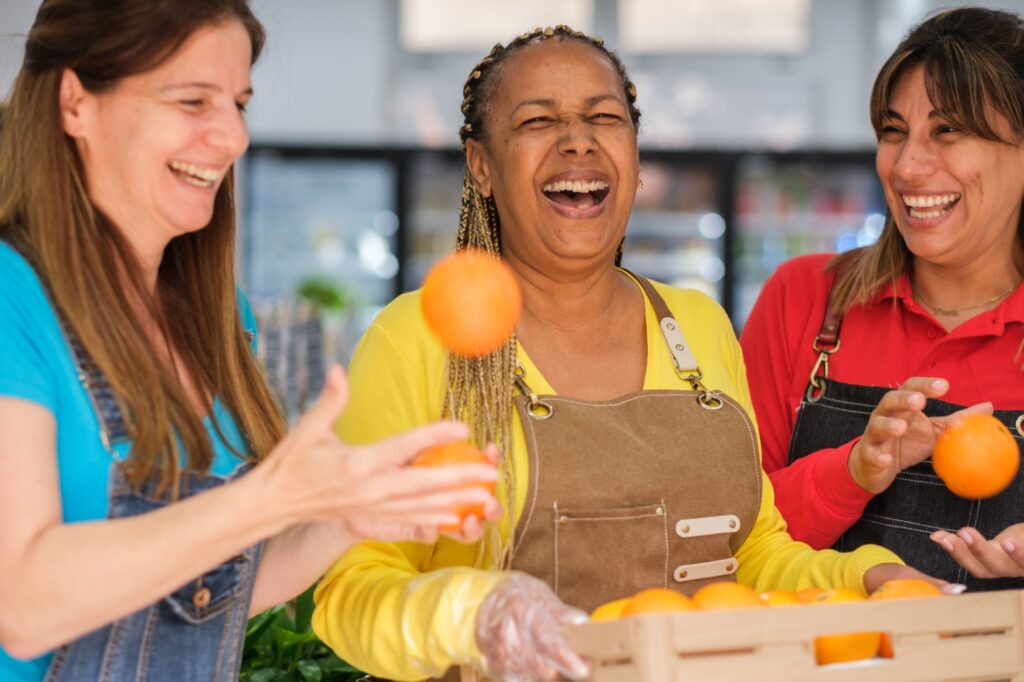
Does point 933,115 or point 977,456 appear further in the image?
point 933,115

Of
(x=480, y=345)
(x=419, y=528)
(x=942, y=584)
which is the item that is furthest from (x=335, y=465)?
(x=942, y=584)

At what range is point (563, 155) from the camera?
2.06 metres

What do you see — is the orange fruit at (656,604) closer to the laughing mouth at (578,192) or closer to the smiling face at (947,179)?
the laughing mouth at (578,192)

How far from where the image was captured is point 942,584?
5.48ft

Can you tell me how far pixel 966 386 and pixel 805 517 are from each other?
43 centimetres

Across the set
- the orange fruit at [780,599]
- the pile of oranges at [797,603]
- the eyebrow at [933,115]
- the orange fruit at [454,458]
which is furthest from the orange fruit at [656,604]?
the eyebrow at [933,115]

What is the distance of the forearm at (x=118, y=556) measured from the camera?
1.26 m

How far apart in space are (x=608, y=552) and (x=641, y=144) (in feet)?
19.9

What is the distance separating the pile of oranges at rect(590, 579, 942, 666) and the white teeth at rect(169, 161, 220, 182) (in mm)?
777

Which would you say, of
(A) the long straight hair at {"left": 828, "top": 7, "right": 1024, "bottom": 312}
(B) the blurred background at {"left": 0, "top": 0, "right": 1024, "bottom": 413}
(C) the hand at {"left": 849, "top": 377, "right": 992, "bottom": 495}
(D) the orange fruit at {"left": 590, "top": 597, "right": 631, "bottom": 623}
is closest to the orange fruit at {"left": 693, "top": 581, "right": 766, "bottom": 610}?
(D) the orange fruit at {"left": 590, "top": 597, "right": 631, "bottom": 623}

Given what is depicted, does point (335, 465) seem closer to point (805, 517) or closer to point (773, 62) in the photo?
point (805, 517)

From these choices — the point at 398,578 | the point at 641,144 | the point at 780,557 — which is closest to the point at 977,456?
the point at 780,557

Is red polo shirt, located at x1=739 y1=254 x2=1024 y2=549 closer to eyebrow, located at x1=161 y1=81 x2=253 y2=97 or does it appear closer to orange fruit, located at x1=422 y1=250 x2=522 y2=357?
orange fruit, located at x1=422 y1=250 x2=522 y2=357

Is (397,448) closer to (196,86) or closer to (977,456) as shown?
(196,86)
